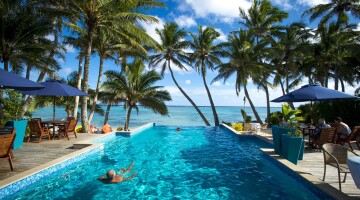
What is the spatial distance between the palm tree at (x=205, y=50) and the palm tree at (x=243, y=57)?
3.66 feet

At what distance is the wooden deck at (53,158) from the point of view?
4.65m

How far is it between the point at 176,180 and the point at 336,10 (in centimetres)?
2366

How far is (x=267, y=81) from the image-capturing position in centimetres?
2444

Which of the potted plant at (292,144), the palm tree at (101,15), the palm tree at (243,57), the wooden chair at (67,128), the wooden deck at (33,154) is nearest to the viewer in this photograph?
the wooden deck at (33,154)

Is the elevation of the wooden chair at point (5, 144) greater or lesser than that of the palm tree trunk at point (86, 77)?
lesser

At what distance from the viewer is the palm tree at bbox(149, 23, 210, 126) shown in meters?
22.9

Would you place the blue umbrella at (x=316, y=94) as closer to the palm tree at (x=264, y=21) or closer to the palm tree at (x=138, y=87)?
the palm tree at (x=138, y=87)

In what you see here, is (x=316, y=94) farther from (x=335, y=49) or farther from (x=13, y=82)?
(x=335, y=49)

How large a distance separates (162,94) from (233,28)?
1314cm

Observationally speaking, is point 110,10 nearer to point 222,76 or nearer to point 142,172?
point 142,172

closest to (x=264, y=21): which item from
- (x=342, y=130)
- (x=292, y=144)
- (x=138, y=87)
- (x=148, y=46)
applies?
(x=148, y=46)

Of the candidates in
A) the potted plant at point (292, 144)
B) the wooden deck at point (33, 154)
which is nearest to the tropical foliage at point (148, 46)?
the wooden deck at point (33, 154)

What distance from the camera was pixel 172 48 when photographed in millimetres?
23406

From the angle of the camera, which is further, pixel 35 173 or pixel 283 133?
pixel 283 133
